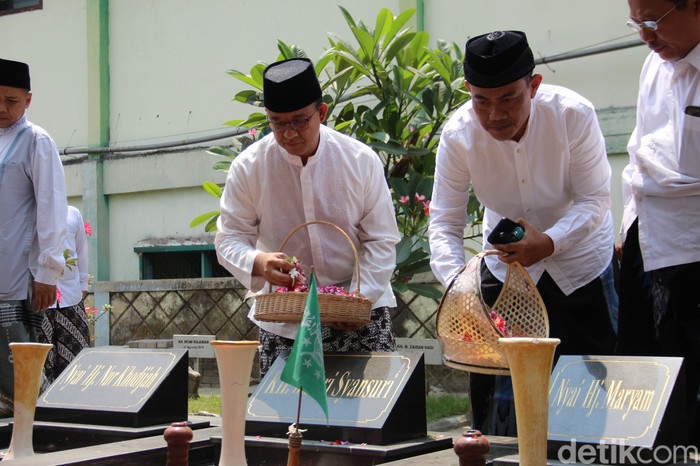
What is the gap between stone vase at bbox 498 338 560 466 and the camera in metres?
2.10

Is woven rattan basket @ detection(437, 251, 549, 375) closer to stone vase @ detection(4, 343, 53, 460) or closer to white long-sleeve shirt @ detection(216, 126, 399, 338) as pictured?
white long-sleeve shirt @ detection(216, 126, 399, 338)

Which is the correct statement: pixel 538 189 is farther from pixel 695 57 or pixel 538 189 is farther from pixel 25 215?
pixel 25 215

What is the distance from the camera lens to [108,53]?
9516 millimetres

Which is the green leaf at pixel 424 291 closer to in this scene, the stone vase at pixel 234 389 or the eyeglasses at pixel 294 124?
the eyeglasses at pixel 294 124

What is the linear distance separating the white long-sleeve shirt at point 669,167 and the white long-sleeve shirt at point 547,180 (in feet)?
0.55

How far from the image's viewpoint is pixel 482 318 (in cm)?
296

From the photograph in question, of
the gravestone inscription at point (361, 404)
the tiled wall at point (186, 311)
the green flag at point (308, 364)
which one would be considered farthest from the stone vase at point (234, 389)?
the tiled wall at point (186, 311)

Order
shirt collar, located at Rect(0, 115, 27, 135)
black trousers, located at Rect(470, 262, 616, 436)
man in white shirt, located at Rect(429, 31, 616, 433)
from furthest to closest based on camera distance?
shirt collar, located at Rect(0, 115, 27, 135) < black trousers, located at Rect(470, 262, 616, 436) < man in white shirt, located at Rect(429, 31, 616, 433)

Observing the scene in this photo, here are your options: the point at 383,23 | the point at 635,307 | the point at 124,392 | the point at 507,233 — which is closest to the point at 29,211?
the point at 124,392

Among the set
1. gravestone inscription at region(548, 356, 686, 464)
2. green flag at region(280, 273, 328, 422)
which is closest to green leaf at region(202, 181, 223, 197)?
gravestone inscription at region(548, 356, 686, 464)

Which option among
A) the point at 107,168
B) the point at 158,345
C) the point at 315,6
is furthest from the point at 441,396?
the point at 107,168

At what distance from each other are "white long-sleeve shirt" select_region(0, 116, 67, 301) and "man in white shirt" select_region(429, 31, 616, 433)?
64.2 inches

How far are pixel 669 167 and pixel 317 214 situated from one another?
1.25 m

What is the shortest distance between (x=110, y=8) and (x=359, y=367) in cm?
717
